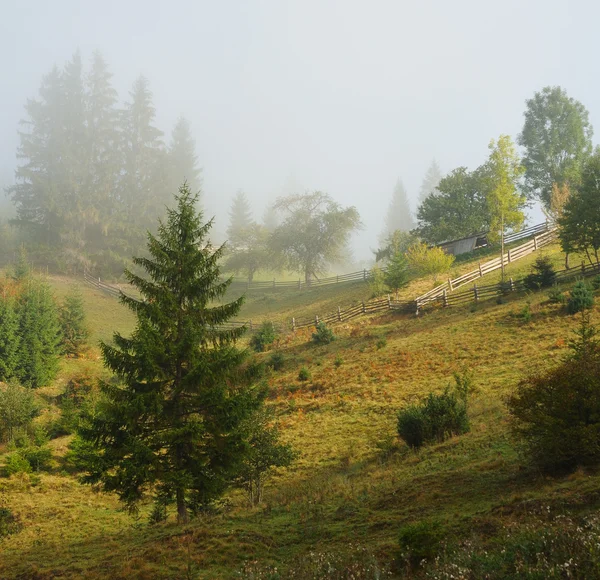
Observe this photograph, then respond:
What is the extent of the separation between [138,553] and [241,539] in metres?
2.41

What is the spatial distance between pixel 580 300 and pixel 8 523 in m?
29.3

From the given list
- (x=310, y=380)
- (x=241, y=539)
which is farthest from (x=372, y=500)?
(x=310, y=380)

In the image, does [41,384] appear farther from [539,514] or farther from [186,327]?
[539,514]

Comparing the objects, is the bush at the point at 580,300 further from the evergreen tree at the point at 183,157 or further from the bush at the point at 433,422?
the evergreen tree at the point at 183,157

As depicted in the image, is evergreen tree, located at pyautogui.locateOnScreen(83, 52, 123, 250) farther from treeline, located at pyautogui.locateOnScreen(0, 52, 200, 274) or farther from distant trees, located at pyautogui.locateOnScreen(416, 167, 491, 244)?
distant trees, located at pyautogui.locateOnScreen(416, 167, 491, 244)

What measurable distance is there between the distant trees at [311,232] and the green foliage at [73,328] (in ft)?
96.5

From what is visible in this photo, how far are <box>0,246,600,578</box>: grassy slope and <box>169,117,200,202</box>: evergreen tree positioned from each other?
57.4 meters

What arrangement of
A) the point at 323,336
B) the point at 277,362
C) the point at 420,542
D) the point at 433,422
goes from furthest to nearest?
the point at 323,336
the point at 277,362
the point at 433,422
the point at 420,542

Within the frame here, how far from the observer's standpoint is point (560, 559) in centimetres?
620

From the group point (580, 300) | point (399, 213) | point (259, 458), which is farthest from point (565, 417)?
point (399, 213)

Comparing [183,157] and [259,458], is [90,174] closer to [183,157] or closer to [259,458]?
[183,157]

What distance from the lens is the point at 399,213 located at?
111 metres

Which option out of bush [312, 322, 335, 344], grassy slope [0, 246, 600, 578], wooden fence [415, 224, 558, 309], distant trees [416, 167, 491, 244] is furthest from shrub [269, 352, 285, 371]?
distant trees [416, 167, 491, 244]

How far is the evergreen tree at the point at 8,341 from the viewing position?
1377 inches
